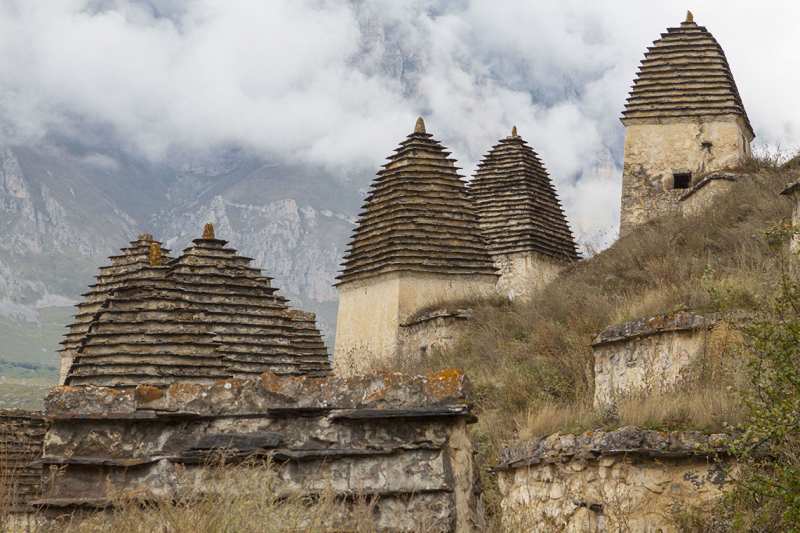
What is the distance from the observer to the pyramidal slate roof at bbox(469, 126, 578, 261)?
28031mm

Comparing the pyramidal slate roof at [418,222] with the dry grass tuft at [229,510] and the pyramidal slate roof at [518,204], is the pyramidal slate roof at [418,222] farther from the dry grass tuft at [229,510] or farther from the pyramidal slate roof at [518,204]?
the dry grass tuft at [229,510]

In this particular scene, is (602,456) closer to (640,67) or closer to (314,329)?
(314,329)

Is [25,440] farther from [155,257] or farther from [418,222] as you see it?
[418,222]

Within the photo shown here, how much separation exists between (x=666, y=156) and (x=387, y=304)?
10219 mm

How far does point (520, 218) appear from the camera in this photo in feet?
92.7

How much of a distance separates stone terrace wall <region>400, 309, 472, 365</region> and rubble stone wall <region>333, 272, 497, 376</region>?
27cm

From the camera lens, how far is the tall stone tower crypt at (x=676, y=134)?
89.4 feet

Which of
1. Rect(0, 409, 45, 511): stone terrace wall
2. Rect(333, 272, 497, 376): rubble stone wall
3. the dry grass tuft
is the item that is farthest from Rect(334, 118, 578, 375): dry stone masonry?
the dry grass tuft

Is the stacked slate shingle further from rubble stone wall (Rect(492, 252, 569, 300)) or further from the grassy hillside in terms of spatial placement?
rubble stone wall (Rect(492, 252, 569, 300))

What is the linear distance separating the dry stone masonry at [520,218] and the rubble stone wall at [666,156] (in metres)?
2.35

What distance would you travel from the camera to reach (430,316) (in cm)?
2133

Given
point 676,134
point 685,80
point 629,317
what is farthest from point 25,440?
point 685,80

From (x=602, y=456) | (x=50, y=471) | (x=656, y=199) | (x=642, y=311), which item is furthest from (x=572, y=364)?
(x=656, y=199)

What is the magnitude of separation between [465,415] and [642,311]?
6585 millimetres
